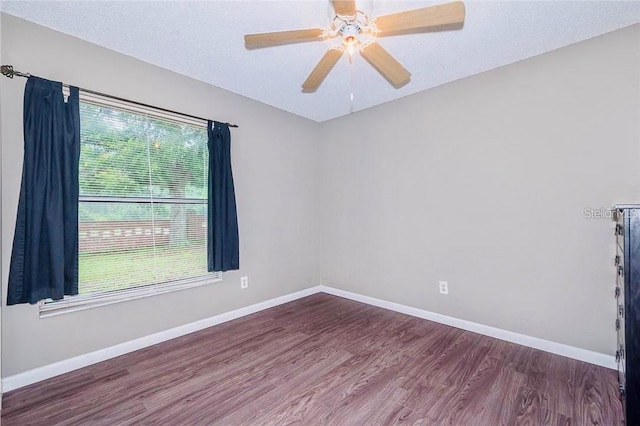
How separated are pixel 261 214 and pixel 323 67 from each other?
1897 mm

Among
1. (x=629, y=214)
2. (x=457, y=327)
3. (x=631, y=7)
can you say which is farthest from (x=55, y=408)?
(x=631, y=7)

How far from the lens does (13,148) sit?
6.13 ft

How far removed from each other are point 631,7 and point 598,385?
2.46 meters

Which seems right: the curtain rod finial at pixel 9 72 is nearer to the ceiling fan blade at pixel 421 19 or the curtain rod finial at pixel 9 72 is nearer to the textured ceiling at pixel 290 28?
the textured ceiling at pixel 290 28

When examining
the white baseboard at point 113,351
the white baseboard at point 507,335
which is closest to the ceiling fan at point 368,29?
the white baseboard at point 507,335

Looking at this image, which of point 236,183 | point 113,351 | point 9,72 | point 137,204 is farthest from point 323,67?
point 113,351

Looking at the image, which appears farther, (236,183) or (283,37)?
(236,183)

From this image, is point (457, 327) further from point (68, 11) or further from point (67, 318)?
point (68, 11)

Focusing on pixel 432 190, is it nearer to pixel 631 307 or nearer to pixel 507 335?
pixel 507 335

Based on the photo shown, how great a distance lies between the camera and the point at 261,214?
3.35 m

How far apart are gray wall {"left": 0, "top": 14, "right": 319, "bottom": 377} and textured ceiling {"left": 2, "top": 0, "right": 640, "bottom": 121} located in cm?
17

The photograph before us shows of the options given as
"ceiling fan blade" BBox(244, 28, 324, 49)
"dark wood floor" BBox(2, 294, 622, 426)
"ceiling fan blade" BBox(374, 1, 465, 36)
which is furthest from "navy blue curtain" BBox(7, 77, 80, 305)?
"ceiling fan blade" BBox(374, 1, 465, 36)

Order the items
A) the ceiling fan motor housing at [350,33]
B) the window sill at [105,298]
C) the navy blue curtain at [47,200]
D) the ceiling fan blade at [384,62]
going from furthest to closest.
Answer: the window sill at [105,298] → the navy blue curtain at [47,200] → the ceiling fan blade at [384,62] → the ceiling fan motor housing at [350,33]

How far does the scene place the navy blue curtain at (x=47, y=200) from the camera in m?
1.84
